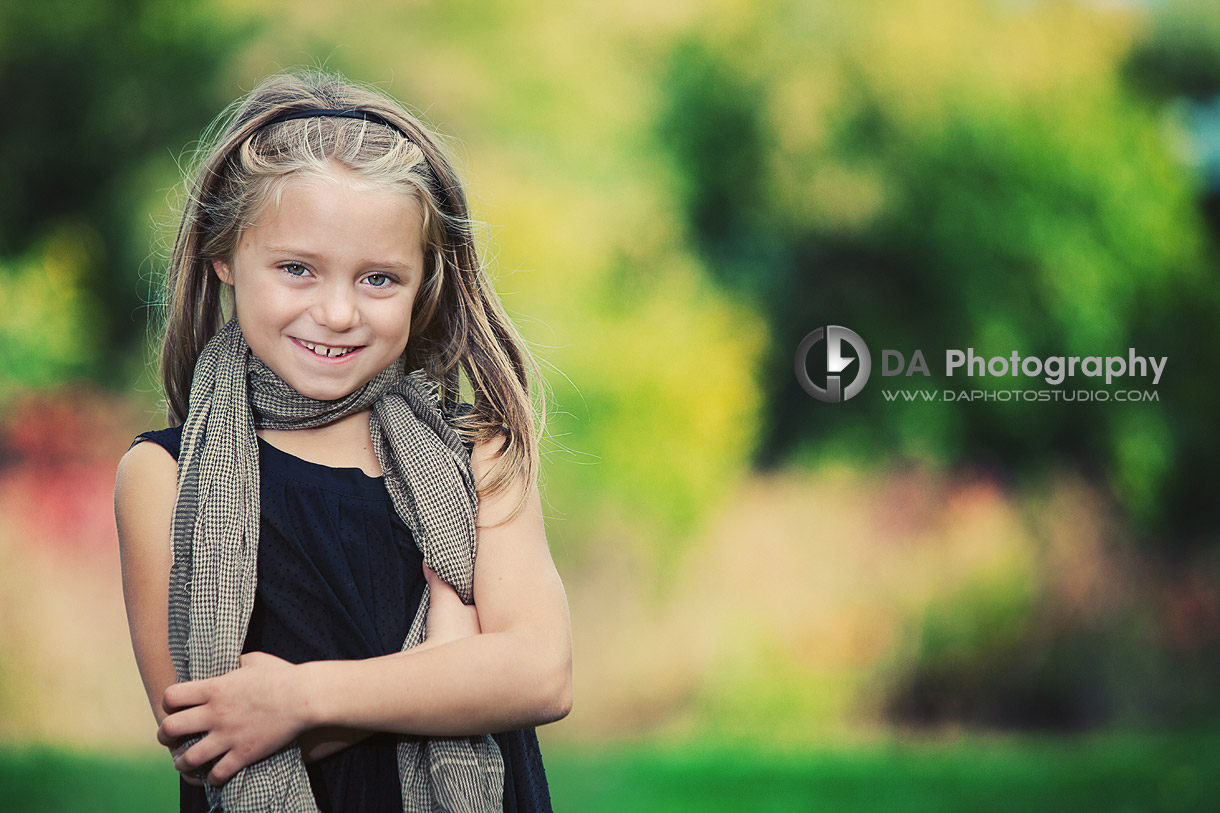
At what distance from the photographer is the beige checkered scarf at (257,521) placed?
1021mm

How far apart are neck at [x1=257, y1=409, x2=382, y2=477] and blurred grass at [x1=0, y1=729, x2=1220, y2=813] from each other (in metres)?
3.02

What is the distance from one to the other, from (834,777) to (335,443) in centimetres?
370

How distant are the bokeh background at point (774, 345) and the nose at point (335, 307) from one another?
131 inches

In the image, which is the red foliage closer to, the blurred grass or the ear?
the blurred grass

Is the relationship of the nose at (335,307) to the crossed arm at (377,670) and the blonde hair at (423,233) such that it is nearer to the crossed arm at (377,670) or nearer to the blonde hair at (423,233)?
the blonde hair at (423,233)

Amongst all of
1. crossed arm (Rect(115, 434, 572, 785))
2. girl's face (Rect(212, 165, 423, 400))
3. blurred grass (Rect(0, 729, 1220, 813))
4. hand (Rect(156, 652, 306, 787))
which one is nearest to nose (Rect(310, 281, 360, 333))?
girl's face (Rect(212, 165, 423, 400))

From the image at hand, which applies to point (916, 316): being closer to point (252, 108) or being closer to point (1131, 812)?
point (1131, 812)

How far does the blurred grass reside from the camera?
3977 mm

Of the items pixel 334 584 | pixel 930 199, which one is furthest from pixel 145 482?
pixel 930 199

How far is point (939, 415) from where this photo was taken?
5039 mm

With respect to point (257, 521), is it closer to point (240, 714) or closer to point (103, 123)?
point (240, 714)

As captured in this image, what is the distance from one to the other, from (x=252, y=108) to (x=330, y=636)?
0.55 m

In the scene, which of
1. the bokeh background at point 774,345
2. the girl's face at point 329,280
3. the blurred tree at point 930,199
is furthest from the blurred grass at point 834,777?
the girl's face at point 329,280

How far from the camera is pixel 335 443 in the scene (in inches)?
46.9
